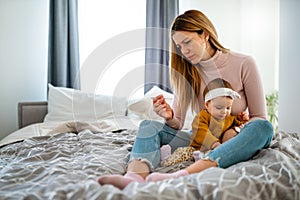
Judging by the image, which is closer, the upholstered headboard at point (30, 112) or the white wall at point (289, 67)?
the white wall at point (289, 67)

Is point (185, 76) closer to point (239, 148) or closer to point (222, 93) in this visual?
point (222, 93)

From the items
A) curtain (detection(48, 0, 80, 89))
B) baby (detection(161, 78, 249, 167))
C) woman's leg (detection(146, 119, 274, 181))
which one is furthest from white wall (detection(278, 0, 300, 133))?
curtain (detection(48, 0, 80, 89))

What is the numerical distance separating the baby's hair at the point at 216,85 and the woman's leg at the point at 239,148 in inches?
12.2

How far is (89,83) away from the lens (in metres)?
3.26

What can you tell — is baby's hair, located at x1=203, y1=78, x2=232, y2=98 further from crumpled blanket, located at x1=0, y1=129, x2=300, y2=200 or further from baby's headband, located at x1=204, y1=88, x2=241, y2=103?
crumpled blanket, located at x1=0, y1=129, x2=300, y2=200

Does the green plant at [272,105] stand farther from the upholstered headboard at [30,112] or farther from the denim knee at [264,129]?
the denim knee at [264,129]

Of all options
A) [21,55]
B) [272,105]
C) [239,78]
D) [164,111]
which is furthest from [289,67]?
[21,55]

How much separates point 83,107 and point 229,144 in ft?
6.15

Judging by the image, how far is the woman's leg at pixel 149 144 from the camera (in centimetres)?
125

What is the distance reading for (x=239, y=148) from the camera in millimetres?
1164

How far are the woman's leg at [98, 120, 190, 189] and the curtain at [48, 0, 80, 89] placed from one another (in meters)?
1.97

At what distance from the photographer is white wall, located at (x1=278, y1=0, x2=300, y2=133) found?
2.30 meters

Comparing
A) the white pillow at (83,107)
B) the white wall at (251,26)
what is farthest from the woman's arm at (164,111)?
the white wall at (251,26)

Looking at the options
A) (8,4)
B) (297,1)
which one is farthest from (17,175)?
(8,4)
